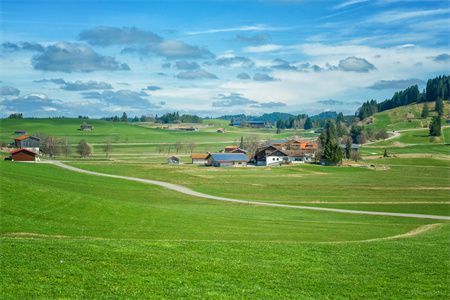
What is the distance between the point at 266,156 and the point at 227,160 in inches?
633

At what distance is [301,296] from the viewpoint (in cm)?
1672

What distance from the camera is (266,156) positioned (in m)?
152

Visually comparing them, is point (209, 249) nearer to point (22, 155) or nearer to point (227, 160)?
point (22, 155)

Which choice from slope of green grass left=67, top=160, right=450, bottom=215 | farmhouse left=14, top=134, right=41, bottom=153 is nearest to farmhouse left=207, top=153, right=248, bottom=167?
Result: slope of green grass left=67, top=160, right=450, bottom=215

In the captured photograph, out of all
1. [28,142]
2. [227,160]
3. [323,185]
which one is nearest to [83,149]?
[28,142]

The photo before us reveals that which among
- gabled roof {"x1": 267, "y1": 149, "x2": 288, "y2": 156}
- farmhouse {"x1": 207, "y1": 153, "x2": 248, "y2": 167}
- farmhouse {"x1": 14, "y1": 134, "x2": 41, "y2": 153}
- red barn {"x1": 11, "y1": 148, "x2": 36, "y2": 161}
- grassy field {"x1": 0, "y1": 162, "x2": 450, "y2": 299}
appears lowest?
farmhouse {"x1": 207, "y1": 153, "x2": 248, "y2": 167}

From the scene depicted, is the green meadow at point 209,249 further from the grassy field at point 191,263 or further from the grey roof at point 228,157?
the grey roof at point 228,157

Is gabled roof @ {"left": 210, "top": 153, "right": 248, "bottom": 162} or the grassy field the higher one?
the grassy field

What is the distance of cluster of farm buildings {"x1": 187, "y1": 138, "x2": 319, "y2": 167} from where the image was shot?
470 feet

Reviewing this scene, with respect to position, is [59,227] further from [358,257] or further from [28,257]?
[358,257]

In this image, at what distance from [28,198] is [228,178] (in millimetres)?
65761

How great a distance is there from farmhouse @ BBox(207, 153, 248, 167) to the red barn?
164 ft

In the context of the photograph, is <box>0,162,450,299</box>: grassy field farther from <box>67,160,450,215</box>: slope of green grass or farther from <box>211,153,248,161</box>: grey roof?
<box>211,153,248,161</box>: grey roof

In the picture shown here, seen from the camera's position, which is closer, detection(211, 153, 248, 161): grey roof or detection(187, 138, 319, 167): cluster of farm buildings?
detection(211, 153, 248, 161): grey roof
